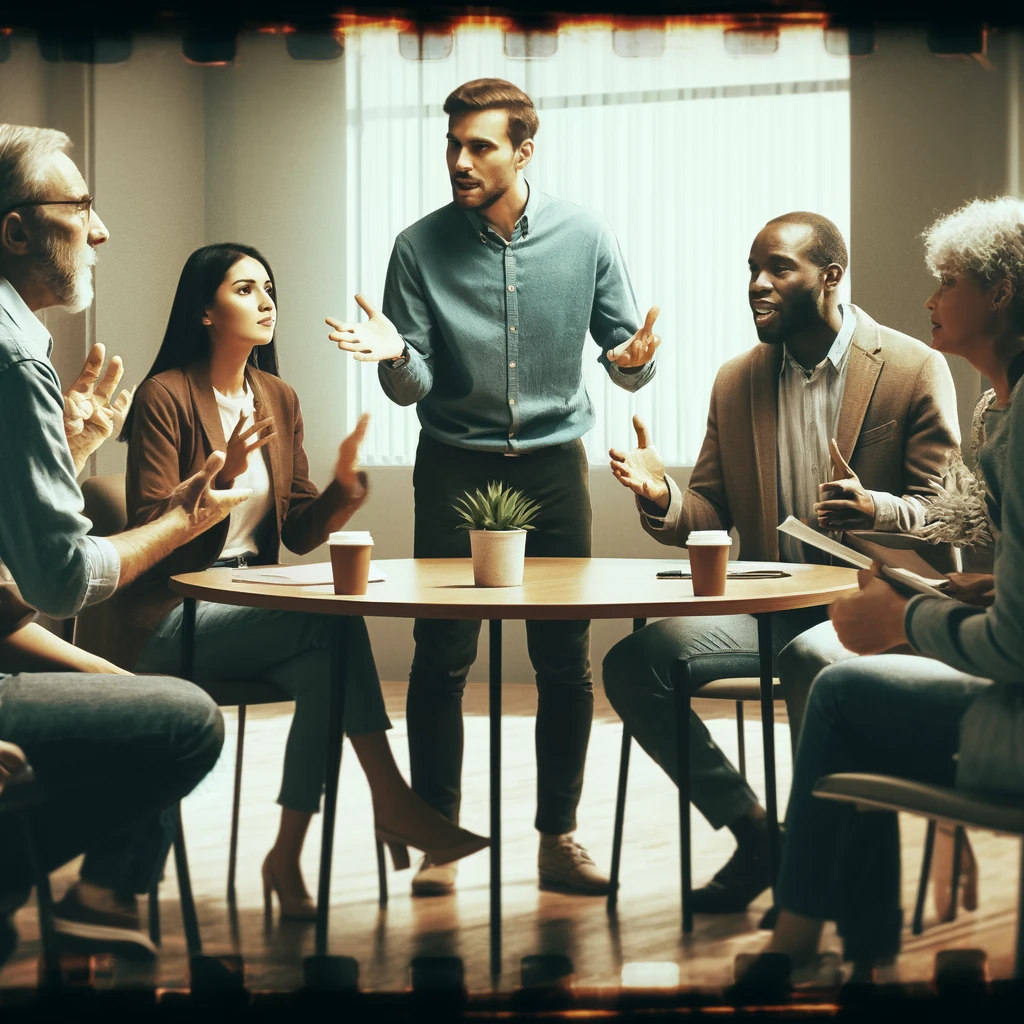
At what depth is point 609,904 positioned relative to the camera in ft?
7.39

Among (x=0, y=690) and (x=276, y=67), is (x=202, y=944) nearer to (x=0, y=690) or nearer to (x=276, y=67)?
(x=0, y=690)

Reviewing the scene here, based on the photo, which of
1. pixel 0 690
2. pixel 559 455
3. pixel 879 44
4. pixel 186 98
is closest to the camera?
pixel 0 690

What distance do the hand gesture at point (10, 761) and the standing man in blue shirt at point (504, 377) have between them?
1023 mm

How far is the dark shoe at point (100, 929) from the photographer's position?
166cm

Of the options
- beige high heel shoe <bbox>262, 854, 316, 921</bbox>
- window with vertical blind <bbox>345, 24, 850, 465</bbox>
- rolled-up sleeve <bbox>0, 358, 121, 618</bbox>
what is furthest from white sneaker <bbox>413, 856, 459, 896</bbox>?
window with vertical blind <bbox>345, 24, 850, 465</bbox>

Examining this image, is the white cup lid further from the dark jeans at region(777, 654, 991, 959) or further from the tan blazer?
the tan blazer

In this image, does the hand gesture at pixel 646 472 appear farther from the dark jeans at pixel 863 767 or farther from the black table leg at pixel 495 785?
the dark jeans at pixel 863 767

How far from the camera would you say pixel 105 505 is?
2422 millimetres

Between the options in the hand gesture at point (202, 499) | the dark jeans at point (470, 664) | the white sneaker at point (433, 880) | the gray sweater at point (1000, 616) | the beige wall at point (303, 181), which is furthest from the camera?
the dark jeans at point (470, 664)

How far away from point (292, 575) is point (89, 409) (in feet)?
1.50

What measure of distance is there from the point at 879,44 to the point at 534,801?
201cm

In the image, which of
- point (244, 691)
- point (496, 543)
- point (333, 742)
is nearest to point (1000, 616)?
point (496, 543)

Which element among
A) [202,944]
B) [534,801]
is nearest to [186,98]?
[534,801]

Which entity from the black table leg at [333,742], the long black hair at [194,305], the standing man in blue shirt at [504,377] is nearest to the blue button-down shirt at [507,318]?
the standing man in blue shirt at [504,377]
